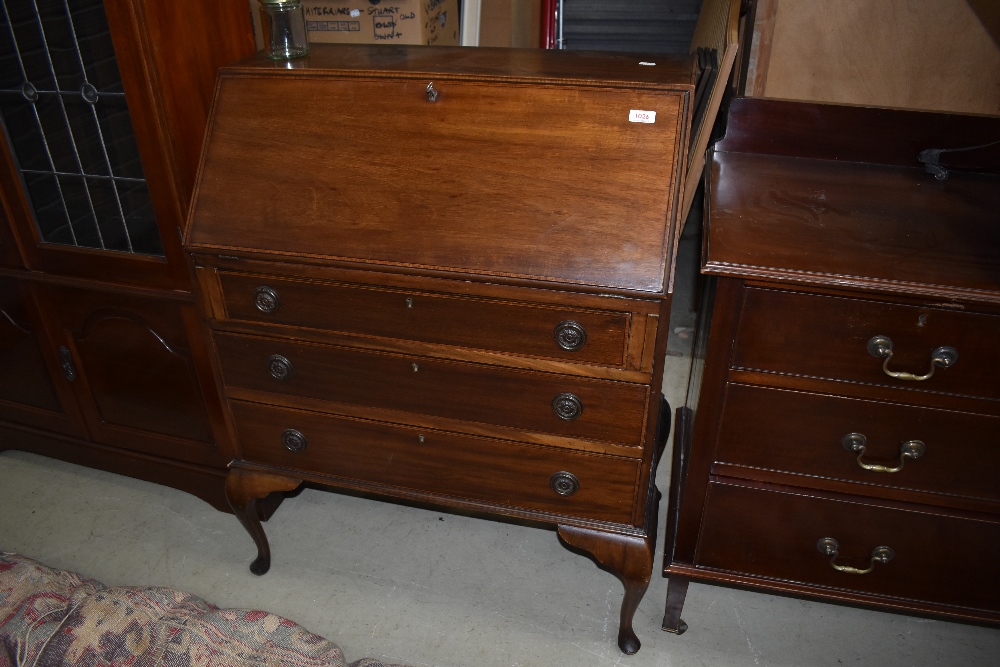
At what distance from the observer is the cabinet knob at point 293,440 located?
1.71m

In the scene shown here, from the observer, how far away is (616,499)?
155 centimetres

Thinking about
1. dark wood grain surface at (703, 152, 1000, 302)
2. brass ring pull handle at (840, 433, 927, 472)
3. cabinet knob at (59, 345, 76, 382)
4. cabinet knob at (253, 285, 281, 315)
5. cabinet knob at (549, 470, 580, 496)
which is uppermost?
dark wood grain surface at (703, 152, 1000, 302)

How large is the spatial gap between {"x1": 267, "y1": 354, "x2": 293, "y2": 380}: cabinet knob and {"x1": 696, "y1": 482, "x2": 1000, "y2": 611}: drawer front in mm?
959

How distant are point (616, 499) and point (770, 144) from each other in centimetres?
94

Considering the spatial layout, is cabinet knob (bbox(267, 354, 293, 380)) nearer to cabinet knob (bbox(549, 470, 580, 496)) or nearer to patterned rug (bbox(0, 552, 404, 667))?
patterned rug (bbox(0, 552, 404, 667))

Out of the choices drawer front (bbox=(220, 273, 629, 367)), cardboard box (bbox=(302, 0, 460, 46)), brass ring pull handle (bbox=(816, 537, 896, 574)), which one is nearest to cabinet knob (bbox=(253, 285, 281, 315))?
drawer front (bbox=(220, 273, 629, 367))

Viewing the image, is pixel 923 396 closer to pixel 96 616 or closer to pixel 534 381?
pixel 534 381

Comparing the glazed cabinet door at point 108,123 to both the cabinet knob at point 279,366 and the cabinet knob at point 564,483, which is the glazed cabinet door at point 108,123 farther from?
the cabinet knob at point 564,483

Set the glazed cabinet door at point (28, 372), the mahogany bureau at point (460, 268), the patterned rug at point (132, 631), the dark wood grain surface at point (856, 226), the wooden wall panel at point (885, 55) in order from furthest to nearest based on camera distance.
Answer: the glazed cabinet door at point (28, 372)
the wooden wall panel at point (885, 55)
the mahogany bureau at point (460, 268)
the dark wood grain surface at point (856, 226)
the patterned rug at point (132, 631)

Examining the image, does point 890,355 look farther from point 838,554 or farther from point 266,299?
point 266,299

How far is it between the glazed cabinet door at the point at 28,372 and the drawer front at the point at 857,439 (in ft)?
6.24

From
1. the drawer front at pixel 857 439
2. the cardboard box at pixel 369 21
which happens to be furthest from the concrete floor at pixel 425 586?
the cardboard box at pixel 369 21

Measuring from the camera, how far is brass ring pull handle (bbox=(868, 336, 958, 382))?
4.20ft

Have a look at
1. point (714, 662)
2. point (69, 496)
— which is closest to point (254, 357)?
point (69, 496)
